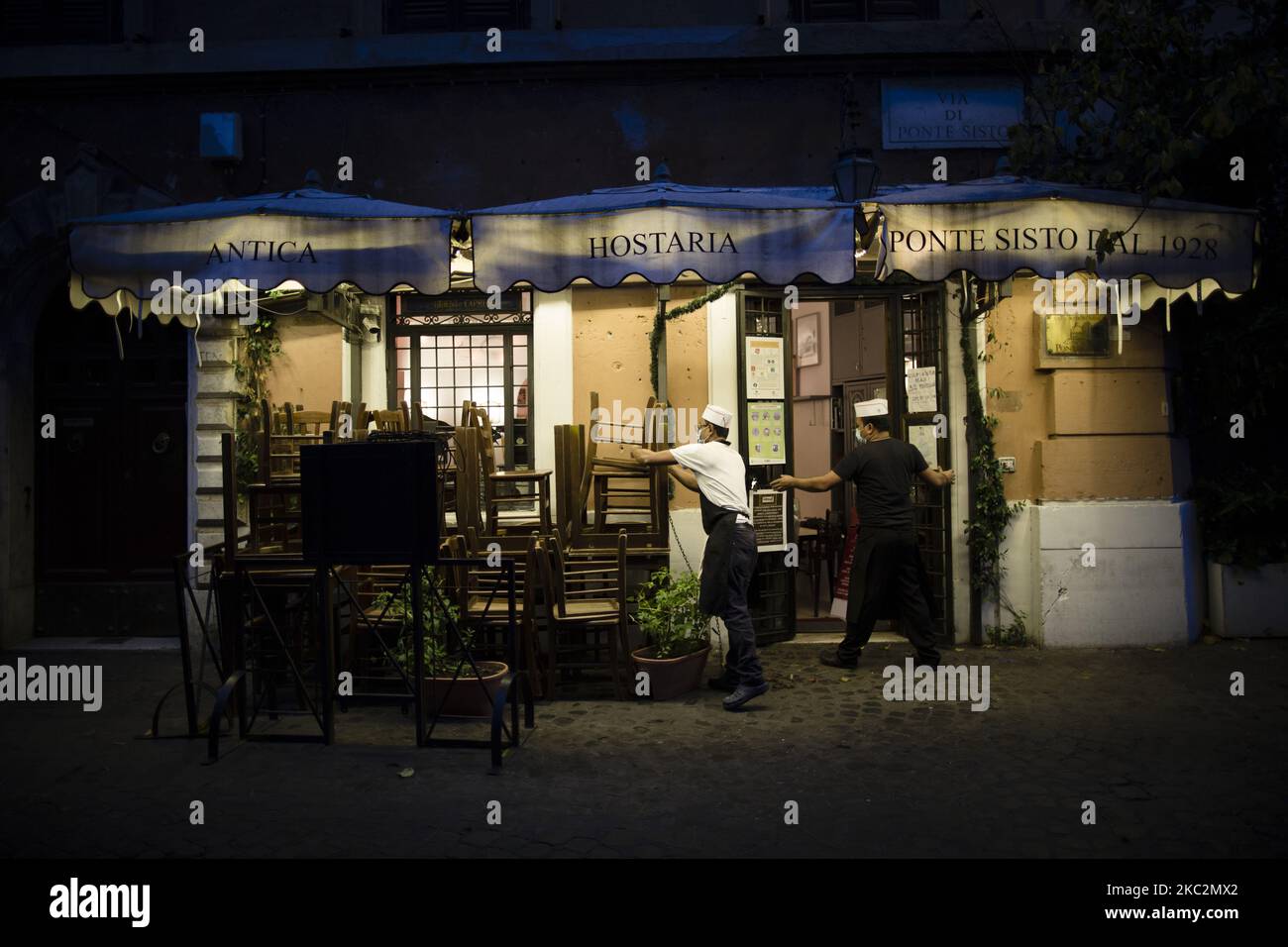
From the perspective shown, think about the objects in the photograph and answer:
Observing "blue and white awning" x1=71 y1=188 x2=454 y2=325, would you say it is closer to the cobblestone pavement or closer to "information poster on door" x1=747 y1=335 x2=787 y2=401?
the cobblestone pavement

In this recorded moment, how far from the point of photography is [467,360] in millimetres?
9305

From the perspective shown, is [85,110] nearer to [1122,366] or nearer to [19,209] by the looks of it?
[19,209]

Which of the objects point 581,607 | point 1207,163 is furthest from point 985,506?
point 581,607

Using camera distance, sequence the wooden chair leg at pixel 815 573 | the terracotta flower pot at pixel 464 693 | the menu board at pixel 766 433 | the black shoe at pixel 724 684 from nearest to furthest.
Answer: the terracotta flower pot at pixel 464 693
the black shoe at pixel 724 684
the menu board at pixel 766 433
the wooden chair leg at pixel 815 573

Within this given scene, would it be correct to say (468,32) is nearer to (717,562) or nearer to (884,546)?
(717,562)

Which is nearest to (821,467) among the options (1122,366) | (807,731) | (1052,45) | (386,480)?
(1122,366)

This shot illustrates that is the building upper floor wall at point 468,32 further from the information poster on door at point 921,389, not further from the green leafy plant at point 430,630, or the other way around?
the green leafy plant at point 430,630

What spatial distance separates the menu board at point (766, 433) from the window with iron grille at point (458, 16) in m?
4.51

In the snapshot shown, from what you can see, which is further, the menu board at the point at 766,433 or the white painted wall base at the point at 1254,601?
the menu board at the point at 766,433

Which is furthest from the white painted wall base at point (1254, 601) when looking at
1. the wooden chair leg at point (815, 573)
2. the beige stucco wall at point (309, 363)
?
the beige stucco wall at point (309, 363)

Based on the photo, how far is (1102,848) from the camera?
14.6 ft

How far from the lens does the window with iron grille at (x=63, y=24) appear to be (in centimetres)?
949

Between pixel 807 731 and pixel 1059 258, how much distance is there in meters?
3.71

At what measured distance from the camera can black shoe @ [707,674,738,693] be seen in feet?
24.3
